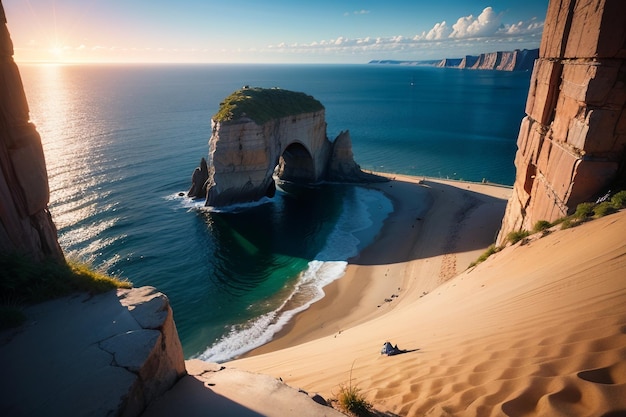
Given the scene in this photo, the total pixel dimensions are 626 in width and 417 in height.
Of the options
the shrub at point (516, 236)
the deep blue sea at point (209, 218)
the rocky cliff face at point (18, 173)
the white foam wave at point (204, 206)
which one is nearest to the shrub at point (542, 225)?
the shrub at point (516, 236)

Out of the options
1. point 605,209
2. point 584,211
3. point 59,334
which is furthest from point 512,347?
point 59,334

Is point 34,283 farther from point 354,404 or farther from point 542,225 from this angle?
point 542,225

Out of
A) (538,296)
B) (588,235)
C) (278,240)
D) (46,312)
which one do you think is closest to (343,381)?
(538,296)

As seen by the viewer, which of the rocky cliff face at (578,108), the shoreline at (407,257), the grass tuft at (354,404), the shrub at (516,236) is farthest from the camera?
the shoreline at (407,257)

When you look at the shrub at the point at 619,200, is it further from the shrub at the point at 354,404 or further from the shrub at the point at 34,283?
the shrub at the point at 34,283

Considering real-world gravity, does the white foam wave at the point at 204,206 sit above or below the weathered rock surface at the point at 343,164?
below

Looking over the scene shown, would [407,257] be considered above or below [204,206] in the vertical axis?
Result: below

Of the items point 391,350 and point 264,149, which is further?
point 264,149
